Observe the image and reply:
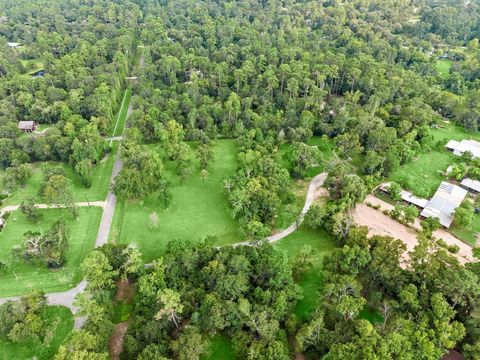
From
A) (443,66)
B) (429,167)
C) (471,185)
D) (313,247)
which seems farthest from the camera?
(443,66)

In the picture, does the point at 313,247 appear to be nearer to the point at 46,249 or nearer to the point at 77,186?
the point at 46,249

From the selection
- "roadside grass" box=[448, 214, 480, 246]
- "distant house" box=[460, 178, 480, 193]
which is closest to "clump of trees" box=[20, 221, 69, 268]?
"roadside grass" box=[448, 214, 480, 246]

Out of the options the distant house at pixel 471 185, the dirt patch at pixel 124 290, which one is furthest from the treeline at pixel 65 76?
the distant house at pixel 471 185

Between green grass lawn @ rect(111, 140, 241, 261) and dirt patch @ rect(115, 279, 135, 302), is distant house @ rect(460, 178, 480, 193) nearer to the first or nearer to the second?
green grass lawn @ rect(111, 140, 241, 261)

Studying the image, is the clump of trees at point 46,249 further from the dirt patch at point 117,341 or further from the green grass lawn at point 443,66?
the green grass lawn at point 443,66

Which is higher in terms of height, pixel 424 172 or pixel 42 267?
pixel 424 172

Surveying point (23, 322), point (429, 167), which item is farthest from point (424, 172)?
point (23, 322)
